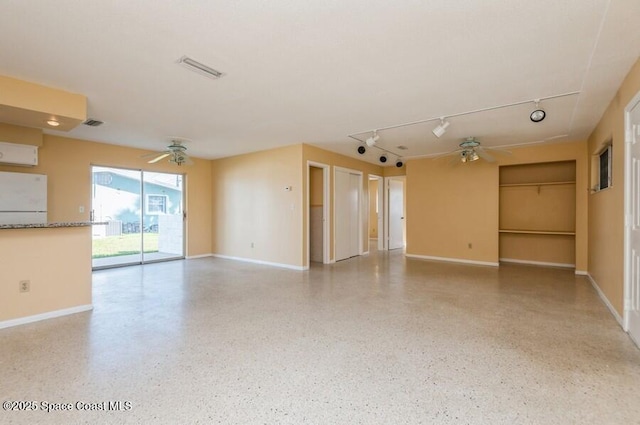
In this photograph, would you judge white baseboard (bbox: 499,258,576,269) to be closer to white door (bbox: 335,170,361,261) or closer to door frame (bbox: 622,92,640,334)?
white door (bbox: 335,170,361,261)

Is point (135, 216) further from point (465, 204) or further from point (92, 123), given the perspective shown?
point (465, 204)

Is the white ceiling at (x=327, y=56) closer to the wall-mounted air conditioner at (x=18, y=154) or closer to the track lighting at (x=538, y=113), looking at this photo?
the track lighting at (x=538, y=113)

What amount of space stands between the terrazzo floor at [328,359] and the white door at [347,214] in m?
2.74

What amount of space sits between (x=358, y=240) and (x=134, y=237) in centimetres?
516

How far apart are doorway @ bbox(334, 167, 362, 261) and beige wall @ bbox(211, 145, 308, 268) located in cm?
117

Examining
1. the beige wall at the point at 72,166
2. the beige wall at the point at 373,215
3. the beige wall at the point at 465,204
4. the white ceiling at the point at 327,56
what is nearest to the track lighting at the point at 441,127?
the white ceiling at the point at 327,56

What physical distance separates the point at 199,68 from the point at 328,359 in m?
2.79

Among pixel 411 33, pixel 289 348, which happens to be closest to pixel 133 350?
pixel 289 348

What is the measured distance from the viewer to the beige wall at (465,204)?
219 inches

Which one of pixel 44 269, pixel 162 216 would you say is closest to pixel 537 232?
pixel 44 269

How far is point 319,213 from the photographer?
6.68m

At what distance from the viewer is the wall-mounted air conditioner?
4.32 m

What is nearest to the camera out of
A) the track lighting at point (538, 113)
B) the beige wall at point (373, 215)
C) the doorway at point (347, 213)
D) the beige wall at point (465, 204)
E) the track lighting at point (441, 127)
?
the track lighting at point (538, 113)

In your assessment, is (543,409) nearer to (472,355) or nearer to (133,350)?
(472,355)
